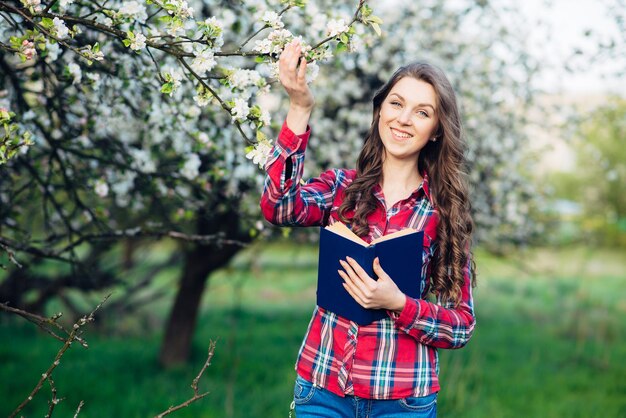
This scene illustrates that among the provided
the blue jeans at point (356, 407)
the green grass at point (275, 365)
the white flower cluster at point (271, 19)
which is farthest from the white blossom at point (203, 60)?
the green grass at point (275, 365)

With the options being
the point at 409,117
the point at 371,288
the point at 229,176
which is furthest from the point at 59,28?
the point at 229,176

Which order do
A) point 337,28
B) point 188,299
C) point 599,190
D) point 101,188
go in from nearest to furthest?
point 337,28 → point 101,188 → point 188,299 → point 599,190

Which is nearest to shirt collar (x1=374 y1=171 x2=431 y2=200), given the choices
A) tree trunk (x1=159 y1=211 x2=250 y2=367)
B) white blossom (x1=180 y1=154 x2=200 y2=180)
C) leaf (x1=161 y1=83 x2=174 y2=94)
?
leaf (x1=161 y1=83 x2=174 y2=94)

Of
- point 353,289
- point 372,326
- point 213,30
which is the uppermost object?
point 213,30

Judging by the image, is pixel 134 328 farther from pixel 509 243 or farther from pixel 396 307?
pixel 396 307

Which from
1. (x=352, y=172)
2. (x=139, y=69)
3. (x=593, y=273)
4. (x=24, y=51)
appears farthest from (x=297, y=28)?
(x=593, y=273)

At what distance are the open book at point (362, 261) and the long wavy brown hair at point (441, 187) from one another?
14cm

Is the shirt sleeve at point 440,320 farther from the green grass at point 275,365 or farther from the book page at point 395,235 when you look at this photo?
the green grass at point 275,365

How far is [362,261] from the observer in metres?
1.97

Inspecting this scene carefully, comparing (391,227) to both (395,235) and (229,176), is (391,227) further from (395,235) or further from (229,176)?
(229,176)

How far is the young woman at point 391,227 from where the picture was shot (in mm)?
2029

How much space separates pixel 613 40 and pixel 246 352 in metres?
4.58

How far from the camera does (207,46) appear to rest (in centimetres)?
215

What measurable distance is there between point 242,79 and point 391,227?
2.34 feet
